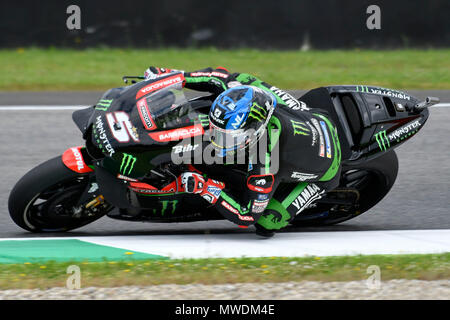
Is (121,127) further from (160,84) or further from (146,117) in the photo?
(160,84)

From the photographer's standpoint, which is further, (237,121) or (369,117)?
(369,117)

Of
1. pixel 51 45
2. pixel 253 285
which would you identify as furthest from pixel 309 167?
pixel 51 45

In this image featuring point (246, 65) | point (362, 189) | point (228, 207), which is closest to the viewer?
point (228, 207)

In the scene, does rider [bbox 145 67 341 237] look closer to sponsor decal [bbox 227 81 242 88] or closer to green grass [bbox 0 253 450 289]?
sponsor decal [bbox 227 81 242 88]

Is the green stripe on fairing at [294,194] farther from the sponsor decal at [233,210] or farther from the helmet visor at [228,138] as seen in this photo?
the helmet visor at [228,138]

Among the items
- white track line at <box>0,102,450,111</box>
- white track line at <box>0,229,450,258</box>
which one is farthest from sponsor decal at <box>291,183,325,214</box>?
white track line at <box>0,102,450,111</box>

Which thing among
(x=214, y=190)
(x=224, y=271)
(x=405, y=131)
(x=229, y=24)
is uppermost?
(x=229, y=24)

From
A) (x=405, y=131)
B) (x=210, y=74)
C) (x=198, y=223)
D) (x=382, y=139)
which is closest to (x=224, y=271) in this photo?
(x=210, y=74)

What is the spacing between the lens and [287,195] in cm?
554

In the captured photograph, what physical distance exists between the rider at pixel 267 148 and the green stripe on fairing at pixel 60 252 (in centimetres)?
67

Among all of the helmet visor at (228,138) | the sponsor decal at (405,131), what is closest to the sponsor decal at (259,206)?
the helmet visor at (228,138)

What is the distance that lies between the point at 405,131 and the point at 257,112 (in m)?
1.37

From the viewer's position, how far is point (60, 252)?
17.4ft
